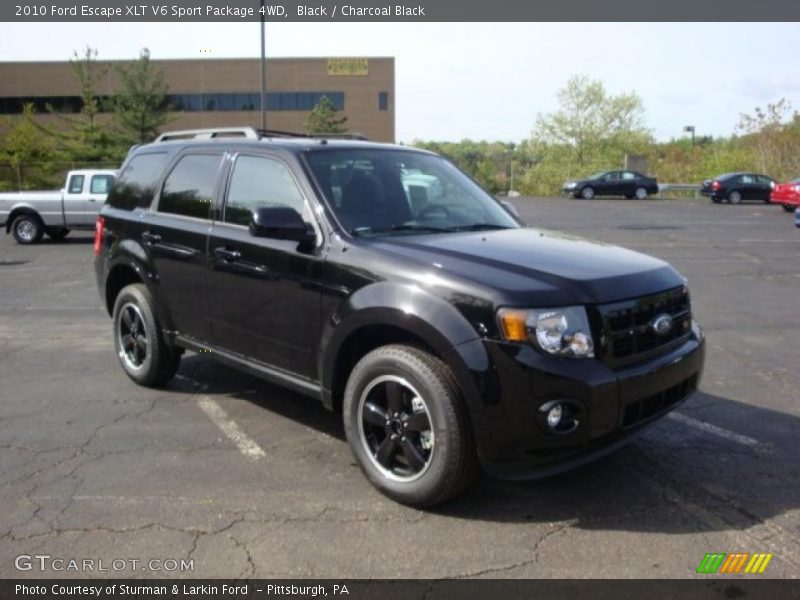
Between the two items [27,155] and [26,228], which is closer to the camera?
[26,228]

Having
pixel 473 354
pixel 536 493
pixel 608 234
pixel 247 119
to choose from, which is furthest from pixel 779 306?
pixel 247 119

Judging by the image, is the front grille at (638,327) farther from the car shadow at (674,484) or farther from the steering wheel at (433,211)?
the steering wheel at (433,211)

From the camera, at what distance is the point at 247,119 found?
200 ft

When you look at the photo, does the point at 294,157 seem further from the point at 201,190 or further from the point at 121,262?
the point at 121,262

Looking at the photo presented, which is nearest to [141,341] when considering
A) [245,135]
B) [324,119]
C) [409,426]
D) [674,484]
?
[245,135]

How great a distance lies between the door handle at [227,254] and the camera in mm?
4743

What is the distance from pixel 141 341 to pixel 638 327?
3.87 meters

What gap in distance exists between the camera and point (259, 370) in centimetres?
474

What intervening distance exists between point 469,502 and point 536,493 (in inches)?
15.4

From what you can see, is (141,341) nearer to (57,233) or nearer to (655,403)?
(655,403)

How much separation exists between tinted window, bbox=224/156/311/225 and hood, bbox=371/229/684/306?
2.43 feet

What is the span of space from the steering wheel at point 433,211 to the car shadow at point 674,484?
1.51m

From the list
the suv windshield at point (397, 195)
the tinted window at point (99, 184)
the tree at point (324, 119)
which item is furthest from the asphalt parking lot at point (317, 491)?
the tree at point (324, 119)

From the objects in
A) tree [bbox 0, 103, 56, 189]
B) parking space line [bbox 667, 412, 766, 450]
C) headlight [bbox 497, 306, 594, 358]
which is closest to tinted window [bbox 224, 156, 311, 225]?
headlight [bbox 497, 306, 594, 358]
